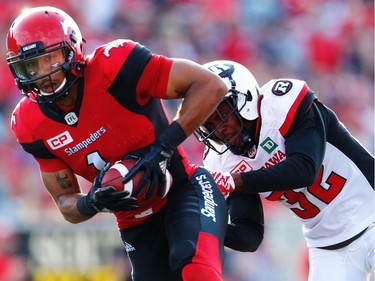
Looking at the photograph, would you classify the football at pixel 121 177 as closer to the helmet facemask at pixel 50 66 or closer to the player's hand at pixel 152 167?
the player's hand at pixel 152 167

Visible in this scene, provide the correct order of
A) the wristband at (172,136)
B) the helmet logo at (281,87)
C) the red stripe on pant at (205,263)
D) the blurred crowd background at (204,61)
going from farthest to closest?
the blurred crowd background at (204,61), the helmet logo at (281,87), the wristband at (172,136), the red stripe on pant at (205,263)

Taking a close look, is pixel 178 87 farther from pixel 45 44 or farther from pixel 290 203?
pixel 290 203

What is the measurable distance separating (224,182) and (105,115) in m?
0.83

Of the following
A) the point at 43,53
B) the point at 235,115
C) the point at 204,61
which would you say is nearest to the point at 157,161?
the point at 43,53

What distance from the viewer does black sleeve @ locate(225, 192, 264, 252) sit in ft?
17.5

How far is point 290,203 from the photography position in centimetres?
560

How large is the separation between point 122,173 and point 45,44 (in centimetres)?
78

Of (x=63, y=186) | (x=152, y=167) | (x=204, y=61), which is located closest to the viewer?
(x=152, y=167)

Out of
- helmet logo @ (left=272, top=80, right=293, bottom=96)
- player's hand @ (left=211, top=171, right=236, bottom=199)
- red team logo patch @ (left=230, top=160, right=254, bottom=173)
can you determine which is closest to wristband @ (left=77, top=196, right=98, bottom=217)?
player's hand @ (left=211, top=171, right=236, bottom=199)

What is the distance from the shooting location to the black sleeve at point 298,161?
203 inches

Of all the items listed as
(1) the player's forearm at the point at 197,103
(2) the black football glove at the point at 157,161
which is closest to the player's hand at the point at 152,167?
(2) the black football glove at the point at 157,161

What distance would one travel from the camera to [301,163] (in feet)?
16.9

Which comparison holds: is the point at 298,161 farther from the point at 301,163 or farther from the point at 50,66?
the point at 50,66

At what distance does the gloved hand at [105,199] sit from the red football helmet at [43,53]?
1.67 ft
